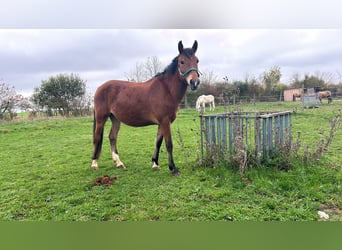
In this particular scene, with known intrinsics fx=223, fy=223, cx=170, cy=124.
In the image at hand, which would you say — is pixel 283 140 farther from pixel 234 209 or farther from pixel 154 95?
pixel 154 95

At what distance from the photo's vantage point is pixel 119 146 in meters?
6.61

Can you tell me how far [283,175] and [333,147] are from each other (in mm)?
2869

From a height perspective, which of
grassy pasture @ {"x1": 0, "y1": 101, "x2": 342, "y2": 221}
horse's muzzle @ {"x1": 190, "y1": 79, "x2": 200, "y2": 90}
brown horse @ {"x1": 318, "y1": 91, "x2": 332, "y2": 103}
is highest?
horse's muzzle @ {"x1": 190, "y1": 79, "x2": 200, "y2": 90}

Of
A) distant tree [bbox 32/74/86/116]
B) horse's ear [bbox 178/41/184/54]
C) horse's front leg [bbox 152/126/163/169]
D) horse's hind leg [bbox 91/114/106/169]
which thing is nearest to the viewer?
horse's ear [bbox 178/41/184/54]

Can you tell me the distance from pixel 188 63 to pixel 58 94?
8.33m

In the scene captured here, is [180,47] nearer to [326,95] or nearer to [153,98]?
[153,98]

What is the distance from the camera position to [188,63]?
3590 millimetres

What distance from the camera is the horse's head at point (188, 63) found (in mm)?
3498

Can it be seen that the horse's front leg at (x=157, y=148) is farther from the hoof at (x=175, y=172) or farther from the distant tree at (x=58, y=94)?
the distant tree at (x=58, y=94)

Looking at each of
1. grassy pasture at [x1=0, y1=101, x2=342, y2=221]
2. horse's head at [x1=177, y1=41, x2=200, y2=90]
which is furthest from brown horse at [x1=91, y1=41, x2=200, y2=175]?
grassy pasture at [x1=0, y1=101, x2=342, y2=221]

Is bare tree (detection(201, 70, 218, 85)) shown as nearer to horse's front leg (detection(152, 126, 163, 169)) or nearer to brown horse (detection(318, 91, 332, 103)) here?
horse's front leg (detection(152, 126, 163, 169))

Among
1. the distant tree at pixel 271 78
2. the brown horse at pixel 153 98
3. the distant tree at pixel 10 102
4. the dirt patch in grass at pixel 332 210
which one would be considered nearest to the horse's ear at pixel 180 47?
the brown horse at pixel 153 98

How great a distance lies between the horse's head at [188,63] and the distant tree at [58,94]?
648 centimetres

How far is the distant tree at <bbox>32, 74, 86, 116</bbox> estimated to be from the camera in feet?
30.1
